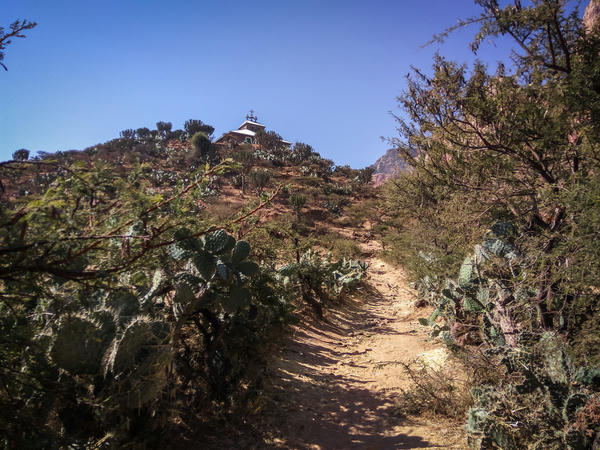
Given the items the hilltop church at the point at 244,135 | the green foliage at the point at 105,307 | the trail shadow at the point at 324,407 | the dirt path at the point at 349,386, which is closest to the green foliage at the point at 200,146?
the hilltop church at the point at 244,135

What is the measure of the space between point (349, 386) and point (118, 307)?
9.61 feet

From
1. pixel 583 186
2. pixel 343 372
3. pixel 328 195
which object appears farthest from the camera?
pixel 328 195

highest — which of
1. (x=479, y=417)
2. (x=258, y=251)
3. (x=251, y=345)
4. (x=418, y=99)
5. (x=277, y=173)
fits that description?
(x=277, y=173)

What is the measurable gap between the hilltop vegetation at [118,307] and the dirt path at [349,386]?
1.67 ft

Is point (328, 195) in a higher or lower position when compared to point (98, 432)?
higher

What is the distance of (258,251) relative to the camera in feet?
13.5

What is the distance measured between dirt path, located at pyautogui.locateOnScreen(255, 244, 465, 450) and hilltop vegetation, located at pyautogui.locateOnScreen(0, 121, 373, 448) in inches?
20.1

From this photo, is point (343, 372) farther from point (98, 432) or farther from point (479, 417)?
point (98, 432)

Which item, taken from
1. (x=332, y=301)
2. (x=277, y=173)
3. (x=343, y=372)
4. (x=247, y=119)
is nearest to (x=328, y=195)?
(x=277, y=173)

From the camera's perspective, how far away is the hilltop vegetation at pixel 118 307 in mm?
1460

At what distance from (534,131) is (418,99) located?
273 cm

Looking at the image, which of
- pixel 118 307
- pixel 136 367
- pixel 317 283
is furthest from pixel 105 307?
pixel 317 283

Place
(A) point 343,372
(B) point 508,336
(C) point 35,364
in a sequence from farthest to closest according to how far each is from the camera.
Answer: (A) point 343,372 < (B) point 508,336 < (C) point 35,364

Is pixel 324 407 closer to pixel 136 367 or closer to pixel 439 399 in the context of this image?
pixel 439 399
